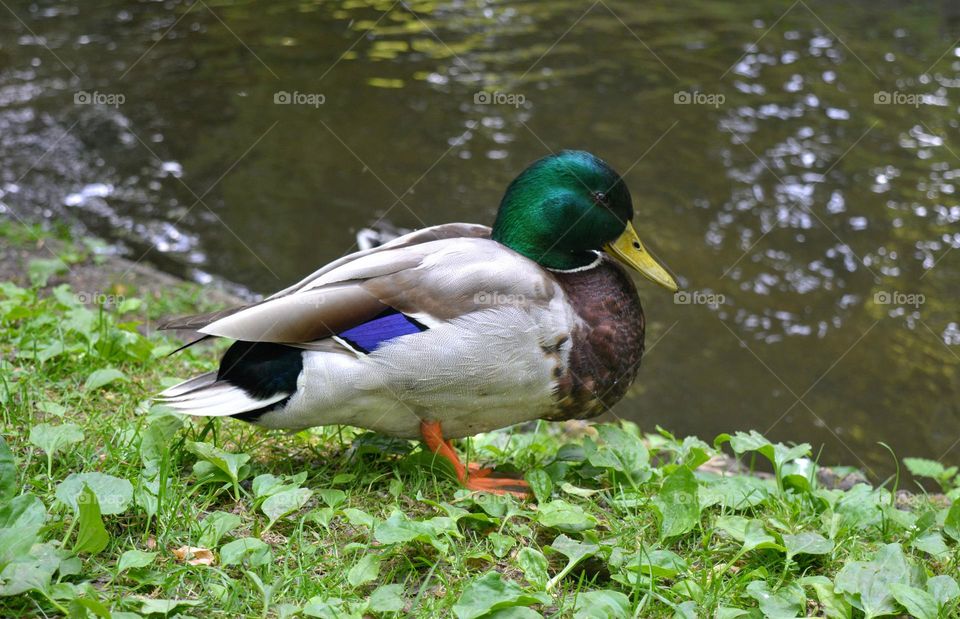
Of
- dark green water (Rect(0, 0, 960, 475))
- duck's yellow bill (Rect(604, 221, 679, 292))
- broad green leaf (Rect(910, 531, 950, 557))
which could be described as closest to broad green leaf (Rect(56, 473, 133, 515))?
duck's yellow bill (Rect(604, 221, 679, 292))

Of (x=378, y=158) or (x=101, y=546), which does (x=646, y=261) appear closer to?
(x=101, y=546)

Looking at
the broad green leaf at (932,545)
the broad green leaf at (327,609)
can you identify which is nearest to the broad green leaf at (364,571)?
the broad green leaf at (327,609)

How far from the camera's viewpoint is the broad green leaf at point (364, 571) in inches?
96.1

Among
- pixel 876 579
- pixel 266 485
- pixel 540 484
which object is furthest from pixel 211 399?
pixel 876 579

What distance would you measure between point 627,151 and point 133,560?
581 centimetres

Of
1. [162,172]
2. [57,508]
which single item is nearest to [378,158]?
[162,172]

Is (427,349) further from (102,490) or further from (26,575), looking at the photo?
(26,575)

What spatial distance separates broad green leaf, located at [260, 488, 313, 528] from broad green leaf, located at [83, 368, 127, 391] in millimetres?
965

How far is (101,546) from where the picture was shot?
93.4 inches

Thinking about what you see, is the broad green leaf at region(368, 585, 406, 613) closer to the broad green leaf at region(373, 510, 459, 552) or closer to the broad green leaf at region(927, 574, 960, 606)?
the broad green leaf at region(373, 510, 459, 552)

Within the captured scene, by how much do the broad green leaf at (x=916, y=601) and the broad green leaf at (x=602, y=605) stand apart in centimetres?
67

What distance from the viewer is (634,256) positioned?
11.1 feet

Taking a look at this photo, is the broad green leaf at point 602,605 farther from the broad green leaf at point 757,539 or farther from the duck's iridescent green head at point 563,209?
the duck's iridescent green head at point 563,209

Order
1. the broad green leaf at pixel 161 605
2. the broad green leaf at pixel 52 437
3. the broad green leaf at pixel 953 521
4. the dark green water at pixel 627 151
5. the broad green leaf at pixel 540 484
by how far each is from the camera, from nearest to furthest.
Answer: the broad green leaf at pixel 161 605, the broad green leaf at pixel 52 437, the broad green leaf at pixel 953 521, the broad green leaf at pixel 540 484, the dark green water at pixel 627 151
